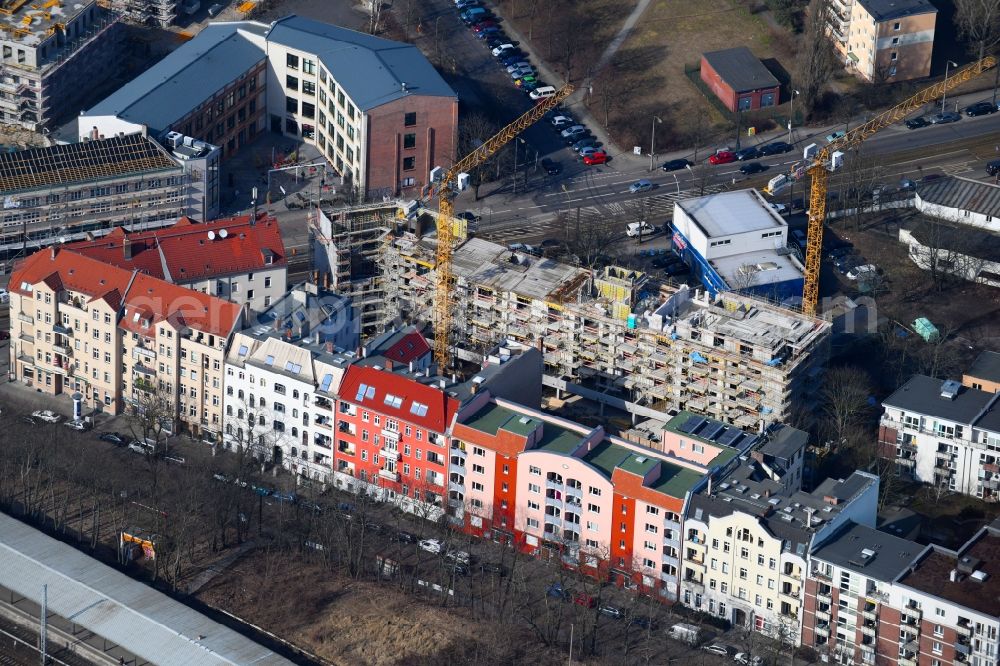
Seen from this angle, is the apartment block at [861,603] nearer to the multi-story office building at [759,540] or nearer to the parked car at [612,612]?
the multi-story office building at [759,540]

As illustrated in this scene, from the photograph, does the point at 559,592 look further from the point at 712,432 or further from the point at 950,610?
the point at 950,610

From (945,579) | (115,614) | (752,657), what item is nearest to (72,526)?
(115,614)

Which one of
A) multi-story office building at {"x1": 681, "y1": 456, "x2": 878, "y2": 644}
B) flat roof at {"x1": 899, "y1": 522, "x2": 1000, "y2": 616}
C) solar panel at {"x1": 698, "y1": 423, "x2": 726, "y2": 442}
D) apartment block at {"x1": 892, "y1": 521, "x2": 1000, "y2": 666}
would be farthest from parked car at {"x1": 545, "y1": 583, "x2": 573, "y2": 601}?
flat roof at {"x1": 899, "y1": 522, "x2": 1000, "y2": 616}

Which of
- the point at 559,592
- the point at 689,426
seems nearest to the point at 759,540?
the point at 689,426

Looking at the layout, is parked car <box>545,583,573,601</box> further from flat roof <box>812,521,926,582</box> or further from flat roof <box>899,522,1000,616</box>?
flat roof <box>899,522,1000,616</box>

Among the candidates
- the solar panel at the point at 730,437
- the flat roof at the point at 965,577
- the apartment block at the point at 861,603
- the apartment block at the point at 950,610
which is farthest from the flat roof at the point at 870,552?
the solar panel at the point at 730,437

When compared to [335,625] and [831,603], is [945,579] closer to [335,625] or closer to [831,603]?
[831,603]
